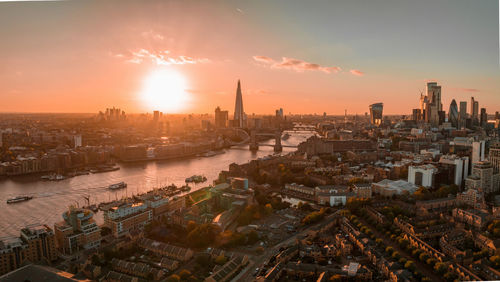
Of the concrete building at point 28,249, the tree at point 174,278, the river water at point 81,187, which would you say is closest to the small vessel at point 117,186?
the river water at point 81,187

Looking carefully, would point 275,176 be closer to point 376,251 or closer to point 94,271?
point 376,251

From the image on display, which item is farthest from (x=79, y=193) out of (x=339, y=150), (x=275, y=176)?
(x=339, y=150)

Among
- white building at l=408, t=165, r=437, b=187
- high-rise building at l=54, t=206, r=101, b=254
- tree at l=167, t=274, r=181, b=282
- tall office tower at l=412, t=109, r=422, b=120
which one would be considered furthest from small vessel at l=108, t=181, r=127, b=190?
tall office tower at l=412, t=109, r=422, b=120

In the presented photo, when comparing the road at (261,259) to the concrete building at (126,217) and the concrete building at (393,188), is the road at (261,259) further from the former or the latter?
the concrete building at (393,188)

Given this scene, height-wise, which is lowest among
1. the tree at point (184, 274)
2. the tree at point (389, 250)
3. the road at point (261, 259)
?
the road at point (261, 259)

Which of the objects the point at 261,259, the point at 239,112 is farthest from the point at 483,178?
the point at 239,112

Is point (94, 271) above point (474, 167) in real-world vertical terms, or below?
below

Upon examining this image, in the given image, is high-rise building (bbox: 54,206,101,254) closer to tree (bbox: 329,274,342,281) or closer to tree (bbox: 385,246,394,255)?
tree (bbox: 329,274,342,281)
